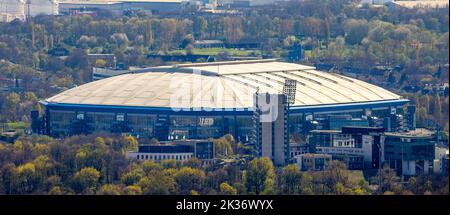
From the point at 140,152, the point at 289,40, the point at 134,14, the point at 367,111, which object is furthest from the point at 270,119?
the point at 134,14

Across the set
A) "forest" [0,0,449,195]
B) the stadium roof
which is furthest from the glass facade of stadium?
"forest" [0,0,449,195]

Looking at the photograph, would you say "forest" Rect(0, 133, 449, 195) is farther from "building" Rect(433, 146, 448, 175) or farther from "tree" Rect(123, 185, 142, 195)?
"building" Rect(433, 146, 448, 175)

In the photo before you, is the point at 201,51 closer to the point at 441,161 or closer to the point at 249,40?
the point at 249,40

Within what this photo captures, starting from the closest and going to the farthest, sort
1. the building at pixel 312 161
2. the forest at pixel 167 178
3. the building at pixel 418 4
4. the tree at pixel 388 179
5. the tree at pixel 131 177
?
the forest at pixel 167 178 < the tree at pixel 388 179 < the tree at pixel 131 177 < the building at pixel 312 161 < the building at pixel 418 4

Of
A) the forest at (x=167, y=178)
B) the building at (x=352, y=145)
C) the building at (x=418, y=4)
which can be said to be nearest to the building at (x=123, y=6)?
the building at (x=418, y=4)

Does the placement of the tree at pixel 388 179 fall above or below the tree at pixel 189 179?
below

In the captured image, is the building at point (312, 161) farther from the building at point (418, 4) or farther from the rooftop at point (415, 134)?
the building at point (418, 4)
